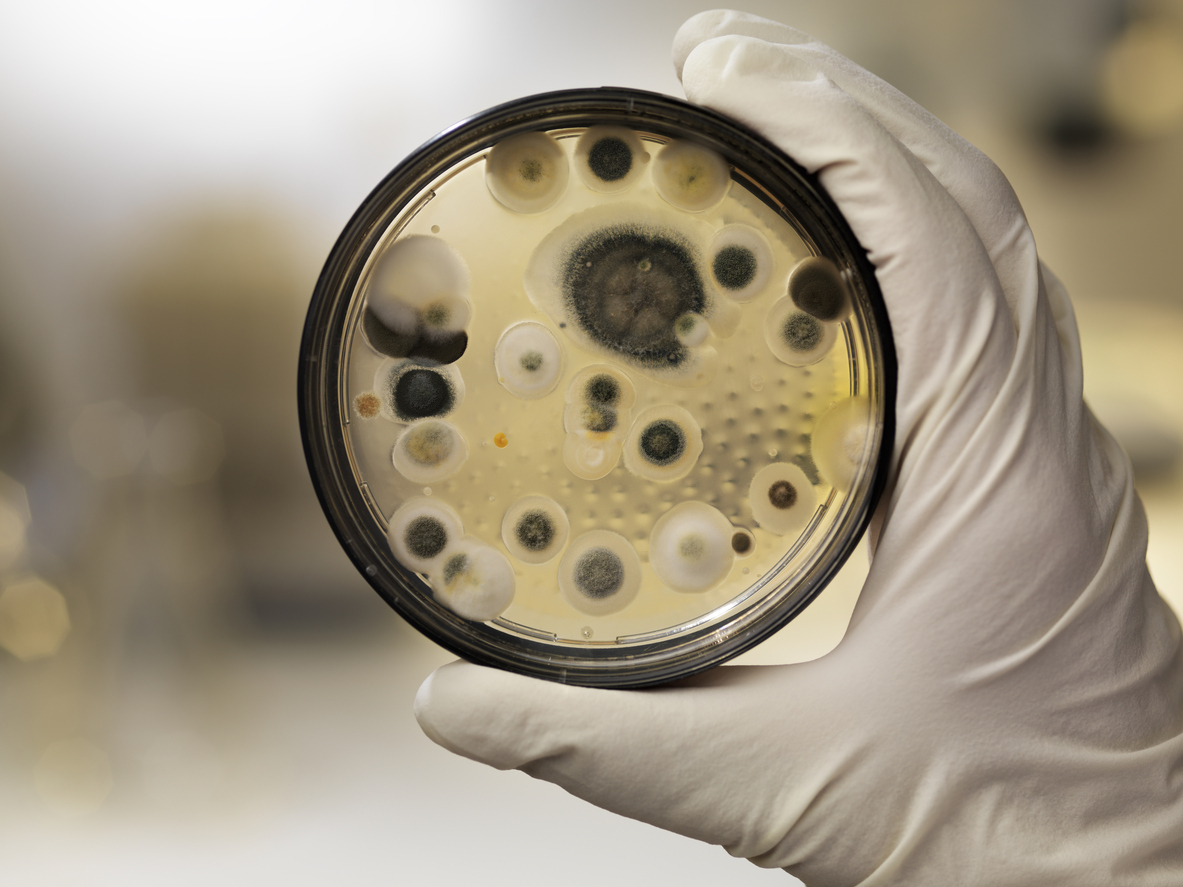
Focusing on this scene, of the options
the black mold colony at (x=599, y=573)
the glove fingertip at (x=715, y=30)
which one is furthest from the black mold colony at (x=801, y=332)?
the glove fingertip at (x=715, y=30)

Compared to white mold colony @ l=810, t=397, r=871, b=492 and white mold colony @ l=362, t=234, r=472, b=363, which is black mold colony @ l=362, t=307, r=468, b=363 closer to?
white mold colony @ l=362, t=234, r=472, b=363

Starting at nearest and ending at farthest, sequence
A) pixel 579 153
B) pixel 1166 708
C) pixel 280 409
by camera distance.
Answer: pixel 579 153 < pixel 1166 708 < pixel 280 409

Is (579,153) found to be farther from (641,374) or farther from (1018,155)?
(1018,155)

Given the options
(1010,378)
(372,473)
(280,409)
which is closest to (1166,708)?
(1010,378)

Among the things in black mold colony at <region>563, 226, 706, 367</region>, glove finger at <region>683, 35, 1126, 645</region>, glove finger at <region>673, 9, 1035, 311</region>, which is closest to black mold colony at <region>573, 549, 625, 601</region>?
black mold colony at <region>563, 226, 706, 367</region>

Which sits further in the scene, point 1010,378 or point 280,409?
point 280,409

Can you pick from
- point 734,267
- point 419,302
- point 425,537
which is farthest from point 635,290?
point 425,537

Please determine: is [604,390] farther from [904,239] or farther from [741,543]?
[904,239]
